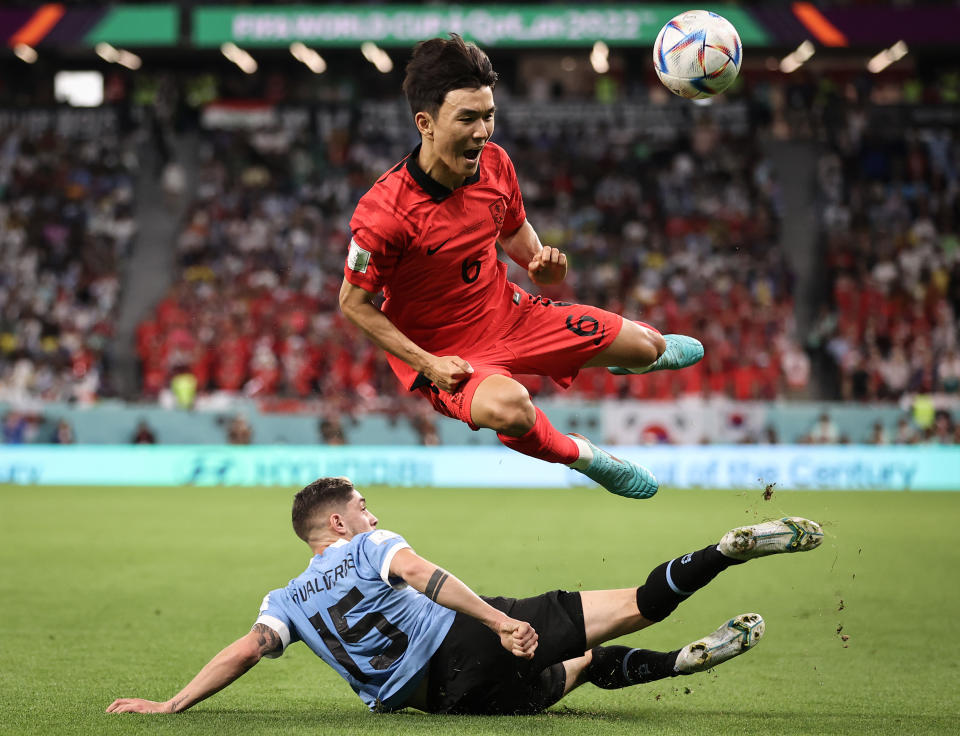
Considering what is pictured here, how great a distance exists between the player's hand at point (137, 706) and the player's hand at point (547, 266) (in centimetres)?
262

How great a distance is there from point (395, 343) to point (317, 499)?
821 millimetres

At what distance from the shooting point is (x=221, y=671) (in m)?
5.20

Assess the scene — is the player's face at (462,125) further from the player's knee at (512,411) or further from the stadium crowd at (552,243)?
the stadium crowd at (552,243)

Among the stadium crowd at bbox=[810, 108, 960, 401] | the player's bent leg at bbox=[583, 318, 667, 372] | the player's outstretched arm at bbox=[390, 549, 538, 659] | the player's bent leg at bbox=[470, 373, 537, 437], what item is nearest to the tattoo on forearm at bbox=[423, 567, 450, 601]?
the player's outstretched arm at bbox=[390, 549, 538, 659]

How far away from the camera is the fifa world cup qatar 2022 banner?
56.4ft

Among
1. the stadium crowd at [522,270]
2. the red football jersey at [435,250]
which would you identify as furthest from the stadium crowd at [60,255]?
the red football jersey at [435,250]

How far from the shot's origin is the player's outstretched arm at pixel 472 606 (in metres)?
4.87

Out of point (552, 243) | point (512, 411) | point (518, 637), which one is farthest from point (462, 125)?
point (552, 243)

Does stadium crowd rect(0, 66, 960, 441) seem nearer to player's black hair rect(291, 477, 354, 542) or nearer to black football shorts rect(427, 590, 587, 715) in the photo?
player's black hair rect(291, 477, 354, 542)

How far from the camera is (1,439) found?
1847cm

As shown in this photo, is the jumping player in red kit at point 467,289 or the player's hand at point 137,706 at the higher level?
the jumping player in red kit at point 467,289

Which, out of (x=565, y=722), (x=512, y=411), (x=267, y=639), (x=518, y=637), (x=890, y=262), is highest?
(x=890, y=262)

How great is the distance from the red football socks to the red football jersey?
2.08 feet

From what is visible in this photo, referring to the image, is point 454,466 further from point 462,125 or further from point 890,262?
point 462,125
